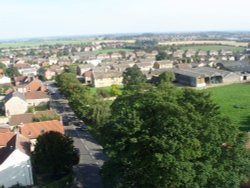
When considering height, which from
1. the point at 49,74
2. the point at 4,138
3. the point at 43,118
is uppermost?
the point at 4,138

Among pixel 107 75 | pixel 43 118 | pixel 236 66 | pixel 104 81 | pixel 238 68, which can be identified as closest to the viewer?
pixel 43 118

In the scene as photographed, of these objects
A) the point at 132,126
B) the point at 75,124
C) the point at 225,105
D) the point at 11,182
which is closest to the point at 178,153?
the point at 132,126

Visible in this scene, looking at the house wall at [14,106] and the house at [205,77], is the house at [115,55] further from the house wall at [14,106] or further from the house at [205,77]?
the house wall at [14,106]

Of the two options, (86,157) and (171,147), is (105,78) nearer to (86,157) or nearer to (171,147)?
(86,157)

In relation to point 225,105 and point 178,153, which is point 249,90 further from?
point 178,153

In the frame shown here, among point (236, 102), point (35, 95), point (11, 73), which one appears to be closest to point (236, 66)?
point (236, 102)

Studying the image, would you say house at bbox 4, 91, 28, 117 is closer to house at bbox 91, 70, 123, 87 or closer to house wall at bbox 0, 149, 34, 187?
house wall at bbox 0, 149, 34, 187

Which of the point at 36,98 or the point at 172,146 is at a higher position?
the point at 172,146
